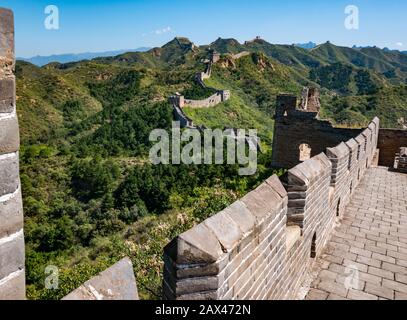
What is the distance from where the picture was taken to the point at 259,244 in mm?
2719

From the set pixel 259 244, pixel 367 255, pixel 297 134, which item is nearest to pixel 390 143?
pixel 297 134

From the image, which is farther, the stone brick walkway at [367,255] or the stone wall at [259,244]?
the stone brick walkway at [367,255]

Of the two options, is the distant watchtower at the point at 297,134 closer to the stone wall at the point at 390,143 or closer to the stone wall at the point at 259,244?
the stone wall at the point at 390,143

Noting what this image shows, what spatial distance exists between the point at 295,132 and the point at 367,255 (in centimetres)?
1198

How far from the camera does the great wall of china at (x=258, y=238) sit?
147 centimetres

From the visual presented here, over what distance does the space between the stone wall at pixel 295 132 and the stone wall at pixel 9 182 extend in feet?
47.8

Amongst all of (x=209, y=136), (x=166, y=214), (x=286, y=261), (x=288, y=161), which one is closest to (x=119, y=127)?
(x=209, y=136)

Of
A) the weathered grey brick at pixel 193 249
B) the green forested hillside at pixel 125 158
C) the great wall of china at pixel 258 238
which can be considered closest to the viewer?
the great wall of china at pixel 258 238

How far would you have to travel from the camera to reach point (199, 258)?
2070 millimetres

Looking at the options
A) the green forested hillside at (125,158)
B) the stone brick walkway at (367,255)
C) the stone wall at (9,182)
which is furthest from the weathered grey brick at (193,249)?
the green forested hillside at (125,158)

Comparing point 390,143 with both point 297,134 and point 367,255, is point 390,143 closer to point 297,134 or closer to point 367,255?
point 297,134

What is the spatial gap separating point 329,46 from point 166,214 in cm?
14267

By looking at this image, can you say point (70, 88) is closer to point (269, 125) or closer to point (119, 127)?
point (119, 127)

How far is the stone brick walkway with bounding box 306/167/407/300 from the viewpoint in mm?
3824
